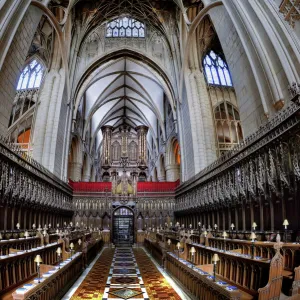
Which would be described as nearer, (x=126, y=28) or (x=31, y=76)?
(x=31, y=76)

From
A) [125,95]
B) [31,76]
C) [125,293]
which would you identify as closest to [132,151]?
[125,95]

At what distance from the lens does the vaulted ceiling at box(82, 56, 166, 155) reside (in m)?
30.9

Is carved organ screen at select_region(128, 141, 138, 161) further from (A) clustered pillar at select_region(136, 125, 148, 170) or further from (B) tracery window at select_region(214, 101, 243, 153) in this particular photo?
(B) tracery window at select_region(214, 101, 243, 153)

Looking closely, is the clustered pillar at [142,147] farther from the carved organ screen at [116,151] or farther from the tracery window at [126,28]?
the tracery window at [126,28]

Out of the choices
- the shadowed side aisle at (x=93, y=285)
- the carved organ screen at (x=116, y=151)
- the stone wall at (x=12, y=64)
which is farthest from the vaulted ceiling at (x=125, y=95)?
the shadowed side aisle at (x=93, y=285)

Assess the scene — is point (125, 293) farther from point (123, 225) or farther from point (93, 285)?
point (123, 225)

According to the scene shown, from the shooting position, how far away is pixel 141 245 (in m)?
23.5

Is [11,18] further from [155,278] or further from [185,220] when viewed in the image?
[185,220]

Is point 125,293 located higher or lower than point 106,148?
lower

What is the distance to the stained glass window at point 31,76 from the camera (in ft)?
79.3

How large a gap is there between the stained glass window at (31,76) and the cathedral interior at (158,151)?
11 centimetres

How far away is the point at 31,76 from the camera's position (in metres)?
24.5

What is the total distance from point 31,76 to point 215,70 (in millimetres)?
16457

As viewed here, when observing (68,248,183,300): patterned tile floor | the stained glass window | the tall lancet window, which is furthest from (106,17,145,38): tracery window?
(68,248,183,300): patterned tile floor
